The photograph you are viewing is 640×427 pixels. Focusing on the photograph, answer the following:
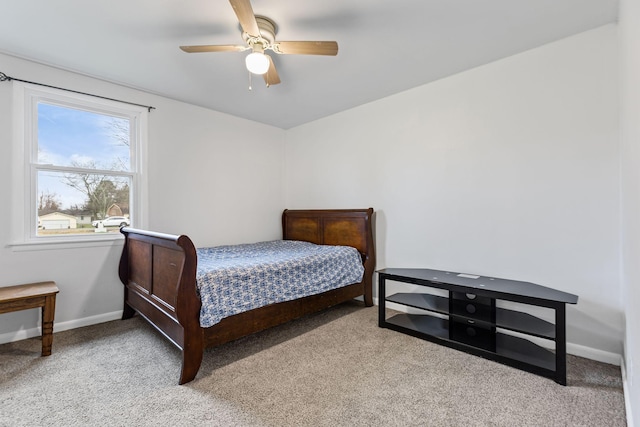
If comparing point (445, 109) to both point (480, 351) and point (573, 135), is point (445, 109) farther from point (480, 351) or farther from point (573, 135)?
point (480, 351)

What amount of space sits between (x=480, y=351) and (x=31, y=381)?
3.11m

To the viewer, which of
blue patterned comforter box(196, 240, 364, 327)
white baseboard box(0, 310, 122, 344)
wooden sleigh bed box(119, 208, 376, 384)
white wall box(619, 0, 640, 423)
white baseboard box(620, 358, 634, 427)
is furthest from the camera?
white baseboard box(0, 310, 122, 344)

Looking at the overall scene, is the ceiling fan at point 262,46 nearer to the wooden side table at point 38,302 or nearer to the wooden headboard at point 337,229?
the wooden headboard at point 337,229

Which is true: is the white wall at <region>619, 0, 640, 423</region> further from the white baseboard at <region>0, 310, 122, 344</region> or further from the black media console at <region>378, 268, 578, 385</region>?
the white baseboard at <region>0, 310, 122, 344</region>

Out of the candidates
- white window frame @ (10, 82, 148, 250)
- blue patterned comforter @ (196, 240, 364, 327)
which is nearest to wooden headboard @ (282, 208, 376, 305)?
blue patterned comforter @ (196, 240, 364, 327)

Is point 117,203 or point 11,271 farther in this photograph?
point 117,203

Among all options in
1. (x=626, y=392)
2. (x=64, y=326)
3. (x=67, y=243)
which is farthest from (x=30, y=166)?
(x=626, y=392)

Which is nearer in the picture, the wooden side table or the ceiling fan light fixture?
the ceiling fan light fixture

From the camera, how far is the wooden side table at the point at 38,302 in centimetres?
212

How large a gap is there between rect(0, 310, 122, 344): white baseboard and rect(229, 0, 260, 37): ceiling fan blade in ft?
9.85

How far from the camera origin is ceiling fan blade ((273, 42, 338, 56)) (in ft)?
6.34

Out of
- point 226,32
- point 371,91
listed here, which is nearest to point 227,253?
point 226,32

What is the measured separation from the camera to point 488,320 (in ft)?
7.24

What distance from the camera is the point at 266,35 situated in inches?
81.1
